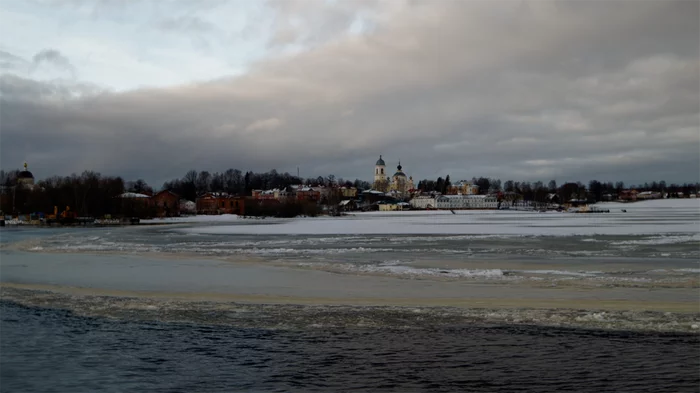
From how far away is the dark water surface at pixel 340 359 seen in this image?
7.80m

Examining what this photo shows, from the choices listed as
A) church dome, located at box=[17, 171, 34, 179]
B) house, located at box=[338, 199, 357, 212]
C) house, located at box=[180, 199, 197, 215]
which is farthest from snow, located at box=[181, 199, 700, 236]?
church dome, located at box=[17, 171, 34, 179]

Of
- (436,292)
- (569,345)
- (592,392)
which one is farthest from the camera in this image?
(436,292)

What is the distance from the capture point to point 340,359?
9008 mm

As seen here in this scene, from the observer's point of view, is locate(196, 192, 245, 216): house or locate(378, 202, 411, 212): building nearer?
locate(196, 192, 245, 216): house

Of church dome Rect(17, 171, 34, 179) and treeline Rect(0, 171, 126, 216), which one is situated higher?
church dome Rect(17, 171, 34, 179)

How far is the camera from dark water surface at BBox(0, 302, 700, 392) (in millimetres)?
7797

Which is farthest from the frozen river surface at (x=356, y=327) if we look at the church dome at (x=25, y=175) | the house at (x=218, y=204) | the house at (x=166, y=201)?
the church dome at (x=25, y=175)

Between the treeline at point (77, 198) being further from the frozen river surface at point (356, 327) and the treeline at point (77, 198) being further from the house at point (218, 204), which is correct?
the frozen river surface at point (356, 327)

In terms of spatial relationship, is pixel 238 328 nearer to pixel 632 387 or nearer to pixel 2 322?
pixel 2 322

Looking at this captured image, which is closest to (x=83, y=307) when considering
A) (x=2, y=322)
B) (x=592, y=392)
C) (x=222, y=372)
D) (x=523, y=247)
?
(x=2, y=322)

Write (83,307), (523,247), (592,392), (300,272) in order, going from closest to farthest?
(592,392), (83,307), (300,272), (523,247)

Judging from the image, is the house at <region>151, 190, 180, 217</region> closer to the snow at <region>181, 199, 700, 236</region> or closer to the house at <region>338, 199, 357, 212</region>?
→ the house at <region>338, 199, 357, 212</region>

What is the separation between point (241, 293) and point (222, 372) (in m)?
7.04

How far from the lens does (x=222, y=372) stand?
841 centimetres
